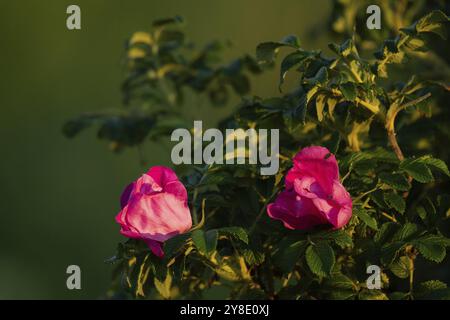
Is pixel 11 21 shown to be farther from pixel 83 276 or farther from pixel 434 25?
pixel 434 25

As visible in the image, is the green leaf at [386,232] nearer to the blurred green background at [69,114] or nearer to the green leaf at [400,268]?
the green leaf at [400,268]

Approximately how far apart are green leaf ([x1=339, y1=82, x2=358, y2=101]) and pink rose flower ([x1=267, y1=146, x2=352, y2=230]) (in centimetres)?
9

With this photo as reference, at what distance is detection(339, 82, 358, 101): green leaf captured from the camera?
1.39 metres

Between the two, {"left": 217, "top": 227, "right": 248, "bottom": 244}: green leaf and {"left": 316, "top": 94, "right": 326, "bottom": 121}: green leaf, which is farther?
{"left": 316, "top": 94, "right": 326, "bottom": 121}: green leaf

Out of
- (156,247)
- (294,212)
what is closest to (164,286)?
(156,247)

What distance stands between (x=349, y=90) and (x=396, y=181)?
0.17 meters

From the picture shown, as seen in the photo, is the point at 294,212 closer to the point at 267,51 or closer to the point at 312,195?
the point at 312,195

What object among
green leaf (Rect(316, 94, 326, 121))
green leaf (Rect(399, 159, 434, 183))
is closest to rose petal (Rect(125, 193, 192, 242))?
green leaf (Rect(316, 94, 326, 121))

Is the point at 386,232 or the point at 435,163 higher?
the point at 435,163

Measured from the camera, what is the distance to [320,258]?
4.48 ft

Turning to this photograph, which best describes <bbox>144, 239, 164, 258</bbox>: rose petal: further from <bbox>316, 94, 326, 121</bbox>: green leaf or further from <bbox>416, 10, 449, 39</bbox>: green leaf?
<bbox>416, 10, 449, 39</bbox>: green leaf

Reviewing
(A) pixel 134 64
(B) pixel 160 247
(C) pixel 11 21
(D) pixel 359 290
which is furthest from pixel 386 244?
(C) pixel 11 21

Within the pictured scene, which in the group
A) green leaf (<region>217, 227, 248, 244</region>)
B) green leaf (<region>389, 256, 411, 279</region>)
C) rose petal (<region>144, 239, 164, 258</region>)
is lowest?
green leaf (<region>389, 256, 411, 279</region>)
